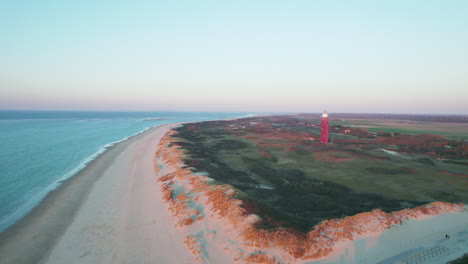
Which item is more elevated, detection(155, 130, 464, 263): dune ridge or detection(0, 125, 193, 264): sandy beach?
detection(155, 130, 464, 263): dune ridge

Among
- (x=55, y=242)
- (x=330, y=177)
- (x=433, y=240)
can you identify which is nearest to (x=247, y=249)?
(x=433, y=240)

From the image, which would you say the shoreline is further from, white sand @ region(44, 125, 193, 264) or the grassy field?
the grassy field

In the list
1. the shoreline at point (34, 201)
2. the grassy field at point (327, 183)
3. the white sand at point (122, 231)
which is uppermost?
the grassy field at point (327, 183)

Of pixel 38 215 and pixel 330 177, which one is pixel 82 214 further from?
pixel 330 177

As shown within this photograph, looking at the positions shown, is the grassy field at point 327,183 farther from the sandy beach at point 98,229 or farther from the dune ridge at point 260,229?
the sandy beach at point 98,229

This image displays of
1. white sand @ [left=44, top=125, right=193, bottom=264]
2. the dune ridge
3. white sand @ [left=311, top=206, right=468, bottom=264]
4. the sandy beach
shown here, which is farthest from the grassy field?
the sandy beach

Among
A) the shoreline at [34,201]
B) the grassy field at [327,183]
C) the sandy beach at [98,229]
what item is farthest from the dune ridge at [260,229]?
the shoreline at [34,201]
